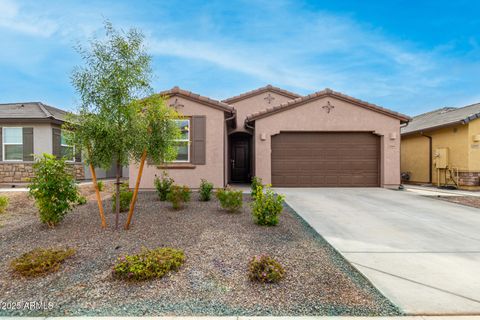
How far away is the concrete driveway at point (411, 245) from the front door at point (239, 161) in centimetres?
678

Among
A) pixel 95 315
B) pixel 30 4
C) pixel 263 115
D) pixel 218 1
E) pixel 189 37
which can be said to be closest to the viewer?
pixel 95 315

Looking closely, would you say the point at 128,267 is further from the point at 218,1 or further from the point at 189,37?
the point at 189,37

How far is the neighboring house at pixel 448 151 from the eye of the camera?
1115 cm

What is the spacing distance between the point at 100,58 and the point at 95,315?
387cm

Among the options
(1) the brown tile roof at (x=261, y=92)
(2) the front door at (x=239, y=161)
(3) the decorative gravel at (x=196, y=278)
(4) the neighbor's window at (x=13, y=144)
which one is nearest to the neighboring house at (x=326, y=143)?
A: (2) the front door at (x=239, y=161)

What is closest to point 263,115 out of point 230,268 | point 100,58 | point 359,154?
point 359,154

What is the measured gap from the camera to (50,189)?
476 centimetres

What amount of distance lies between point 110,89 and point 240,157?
33.9 feet

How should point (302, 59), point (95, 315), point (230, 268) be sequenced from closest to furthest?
point (95, 315) < point (230, 268) < point (302, 59)

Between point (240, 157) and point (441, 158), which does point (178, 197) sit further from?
point (441, 158)

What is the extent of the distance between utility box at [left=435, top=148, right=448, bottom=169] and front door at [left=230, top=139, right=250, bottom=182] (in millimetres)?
9344

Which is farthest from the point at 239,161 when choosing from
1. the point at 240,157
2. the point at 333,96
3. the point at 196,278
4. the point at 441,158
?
the point at 196,278

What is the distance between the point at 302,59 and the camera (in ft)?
48.5

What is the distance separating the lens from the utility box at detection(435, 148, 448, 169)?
1189cm
